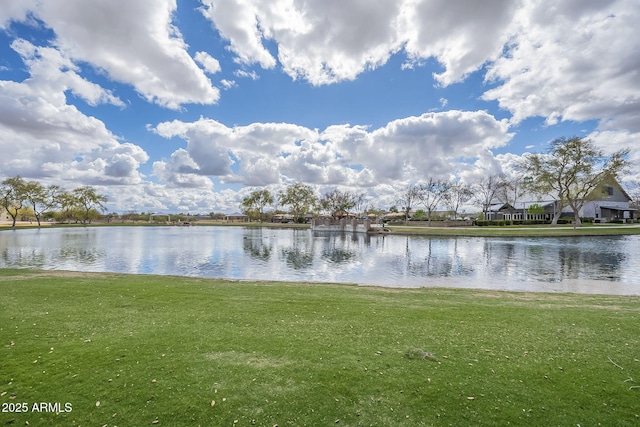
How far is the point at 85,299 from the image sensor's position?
325 inches

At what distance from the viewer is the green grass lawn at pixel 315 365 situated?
3451mm

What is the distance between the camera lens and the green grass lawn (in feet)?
11.3

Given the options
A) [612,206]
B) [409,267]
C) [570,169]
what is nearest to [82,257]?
[409,267]

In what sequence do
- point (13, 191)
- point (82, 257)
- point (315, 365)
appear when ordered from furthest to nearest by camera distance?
point (13, 191) → point (82, 257) → point (315, 365)

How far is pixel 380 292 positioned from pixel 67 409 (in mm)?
8799

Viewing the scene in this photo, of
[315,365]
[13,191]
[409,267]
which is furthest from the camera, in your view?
[13,191]

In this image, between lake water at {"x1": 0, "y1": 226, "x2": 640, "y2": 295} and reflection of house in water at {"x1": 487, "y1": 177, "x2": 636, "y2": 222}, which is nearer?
lake water at {"x1": 0, "y1": 226, "x2": 640, "y2": 295}

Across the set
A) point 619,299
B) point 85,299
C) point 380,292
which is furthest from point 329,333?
point 619,299

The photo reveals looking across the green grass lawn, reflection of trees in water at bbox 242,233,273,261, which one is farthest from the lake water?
the green grass lawn

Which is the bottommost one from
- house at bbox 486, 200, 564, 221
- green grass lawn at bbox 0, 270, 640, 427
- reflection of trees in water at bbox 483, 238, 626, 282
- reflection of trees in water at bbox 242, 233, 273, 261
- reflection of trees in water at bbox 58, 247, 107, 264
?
reflection of trees in water at bbox 242, 233, 273, 261

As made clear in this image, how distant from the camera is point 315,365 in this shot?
175 inches

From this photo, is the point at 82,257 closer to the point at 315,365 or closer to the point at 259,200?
the point at 315,365

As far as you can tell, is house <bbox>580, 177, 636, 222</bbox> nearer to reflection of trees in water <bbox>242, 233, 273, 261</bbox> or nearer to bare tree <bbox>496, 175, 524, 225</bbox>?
bare tree <bbox>496, 175, 524, 225</bbox>

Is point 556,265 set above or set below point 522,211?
below
